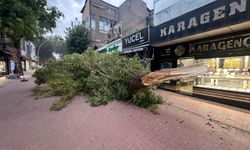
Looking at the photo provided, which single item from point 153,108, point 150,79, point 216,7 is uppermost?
point 216,7

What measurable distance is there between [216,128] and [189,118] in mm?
783

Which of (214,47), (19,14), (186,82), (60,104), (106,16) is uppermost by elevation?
(106,16)

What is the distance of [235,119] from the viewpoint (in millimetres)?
4914

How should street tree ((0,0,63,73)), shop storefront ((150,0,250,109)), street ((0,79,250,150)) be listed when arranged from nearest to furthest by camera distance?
street ((0,79,250,150))
shop storefront ((150,0,250,109))
street tree ((0,0,63,73))

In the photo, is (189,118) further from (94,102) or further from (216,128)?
(94,102)

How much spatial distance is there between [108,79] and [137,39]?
5.99 m

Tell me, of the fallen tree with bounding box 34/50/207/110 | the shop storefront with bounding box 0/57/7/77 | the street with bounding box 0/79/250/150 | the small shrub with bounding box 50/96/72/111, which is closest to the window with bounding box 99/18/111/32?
the shop storefront with bounding box 0/57/7/77

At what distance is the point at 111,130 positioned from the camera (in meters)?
3.75

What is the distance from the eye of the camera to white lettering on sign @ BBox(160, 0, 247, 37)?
5.13 meters

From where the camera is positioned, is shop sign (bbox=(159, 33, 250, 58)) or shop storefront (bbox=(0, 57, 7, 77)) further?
shop storefront (bbox=(0, 57, 7, 77))

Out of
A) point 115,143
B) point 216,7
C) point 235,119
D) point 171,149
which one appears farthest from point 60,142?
point 216,7

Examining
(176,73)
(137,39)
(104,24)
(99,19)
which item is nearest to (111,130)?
(176,73)

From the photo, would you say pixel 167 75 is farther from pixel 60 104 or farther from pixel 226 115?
pixel 60 104

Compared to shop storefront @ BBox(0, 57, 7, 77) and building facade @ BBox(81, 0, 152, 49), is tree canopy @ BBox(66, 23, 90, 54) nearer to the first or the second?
building facade @ BBox(81, 0, 152, 49)
